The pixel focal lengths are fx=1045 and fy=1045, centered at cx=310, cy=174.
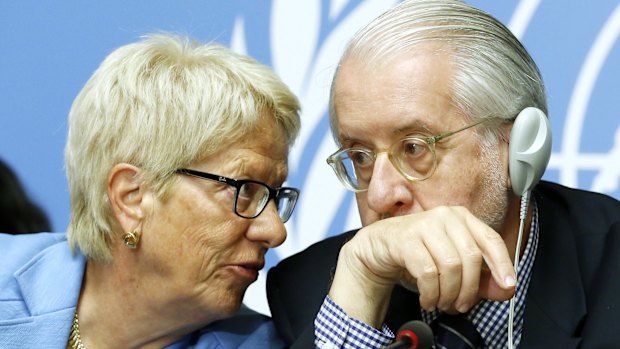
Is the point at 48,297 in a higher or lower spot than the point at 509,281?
lower

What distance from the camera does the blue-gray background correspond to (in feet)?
8.95

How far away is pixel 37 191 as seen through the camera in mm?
3643

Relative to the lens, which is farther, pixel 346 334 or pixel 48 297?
pixel 48 297

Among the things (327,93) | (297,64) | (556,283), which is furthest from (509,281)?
(297,64)

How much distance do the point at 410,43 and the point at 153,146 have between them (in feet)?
2.08

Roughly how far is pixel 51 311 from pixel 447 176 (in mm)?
1018

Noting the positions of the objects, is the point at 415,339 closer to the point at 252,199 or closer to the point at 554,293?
the point at 554,293

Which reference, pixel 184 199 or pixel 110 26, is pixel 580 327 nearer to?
pixel 184 199

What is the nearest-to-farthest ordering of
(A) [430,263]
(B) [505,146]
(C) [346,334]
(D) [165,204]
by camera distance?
(A) [430,263] < (C) [346,334] < (B) [505,146] < (D) [165,204]

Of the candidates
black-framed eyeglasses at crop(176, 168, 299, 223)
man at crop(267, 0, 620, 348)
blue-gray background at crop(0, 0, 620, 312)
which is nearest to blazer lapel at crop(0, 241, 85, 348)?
black-framed eyeglasses at crop(176, 168, 299, 223)

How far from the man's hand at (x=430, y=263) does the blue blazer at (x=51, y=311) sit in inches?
17.5

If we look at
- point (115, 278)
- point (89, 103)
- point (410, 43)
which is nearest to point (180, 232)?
point (115, 278)

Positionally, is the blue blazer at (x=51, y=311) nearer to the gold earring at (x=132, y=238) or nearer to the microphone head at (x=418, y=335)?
the gold earring at (x=132, y=238)

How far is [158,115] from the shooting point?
7.85 feet
